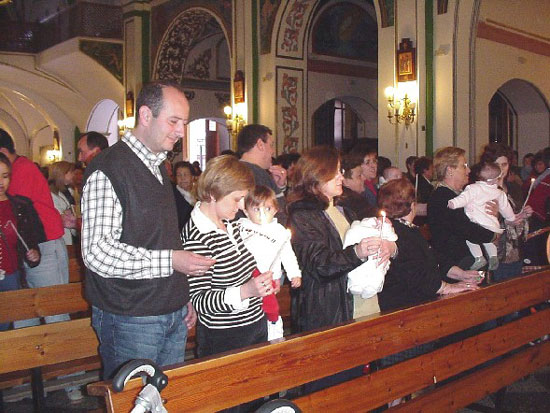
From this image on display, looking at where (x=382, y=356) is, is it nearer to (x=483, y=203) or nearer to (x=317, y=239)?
(x=317, y=239)

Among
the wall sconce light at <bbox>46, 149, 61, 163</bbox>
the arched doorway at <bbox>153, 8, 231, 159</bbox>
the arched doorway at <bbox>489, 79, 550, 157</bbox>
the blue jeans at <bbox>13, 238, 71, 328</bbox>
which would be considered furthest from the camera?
the wall sconce light at <bbox>46, 149, 61, 163</bbox>

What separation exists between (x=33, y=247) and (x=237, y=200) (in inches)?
73.3

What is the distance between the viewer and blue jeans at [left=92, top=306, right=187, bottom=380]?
95.3 inches

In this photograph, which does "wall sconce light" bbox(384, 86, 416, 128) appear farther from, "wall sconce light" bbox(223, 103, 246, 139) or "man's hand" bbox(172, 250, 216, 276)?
"man's hand" bbox(172, 250, 216, 276)

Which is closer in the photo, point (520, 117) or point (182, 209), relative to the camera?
point (182, 209)

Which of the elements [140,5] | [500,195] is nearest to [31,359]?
[500,195]

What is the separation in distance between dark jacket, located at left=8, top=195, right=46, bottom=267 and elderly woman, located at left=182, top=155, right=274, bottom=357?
166 cm

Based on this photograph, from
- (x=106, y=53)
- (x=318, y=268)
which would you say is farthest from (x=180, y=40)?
(x=318, y=268)

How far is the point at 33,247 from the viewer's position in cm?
408

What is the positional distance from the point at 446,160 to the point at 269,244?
1715mm

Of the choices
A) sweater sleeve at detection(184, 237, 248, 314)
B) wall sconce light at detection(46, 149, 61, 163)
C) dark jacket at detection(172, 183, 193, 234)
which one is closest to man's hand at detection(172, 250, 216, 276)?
sweater sleeve at detection(184, 237, 248, 314)

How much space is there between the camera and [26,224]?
4.05 metres

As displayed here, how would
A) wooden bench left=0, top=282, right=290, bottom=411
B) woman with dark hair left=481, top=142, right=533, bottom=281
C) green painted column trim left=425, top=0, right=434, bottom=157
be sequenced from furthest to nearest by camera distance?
green painted column trim left=425, top=0, right=434, bottom=157, woman with dark hair left=481, top=142, right=533, bottom=281, wooden bench left=0, top=282, right=290, bottom=411

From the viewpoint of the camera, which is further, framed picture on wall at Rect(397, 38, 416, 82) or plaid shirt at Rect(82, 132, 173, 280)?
framed picture on wall at Rect(397, 38, 416, 82)
